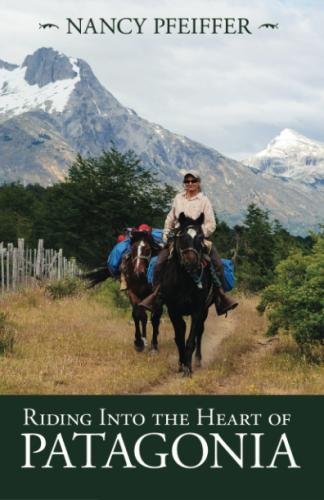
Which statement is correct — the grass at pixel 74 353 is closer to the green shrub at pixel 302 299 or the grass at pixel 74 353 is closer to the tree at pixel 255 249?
the green shrub at pixel 302 299

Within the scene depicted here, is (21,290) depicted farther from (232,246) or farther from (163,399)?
(232,246)

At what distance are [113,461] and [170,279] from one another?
17.5 feet

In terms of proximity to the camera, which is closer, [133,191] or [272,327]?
[272,327]

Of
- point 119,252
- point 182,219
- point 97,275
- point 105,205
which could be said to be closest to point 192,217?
point 182,219

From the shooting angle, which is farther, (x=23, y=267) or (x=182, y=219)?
(x=23, y=267)

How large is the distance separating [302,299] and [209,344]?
3.70 metres

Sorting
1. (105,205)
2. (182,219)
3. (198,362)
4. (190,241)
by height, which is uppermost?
(105,205)

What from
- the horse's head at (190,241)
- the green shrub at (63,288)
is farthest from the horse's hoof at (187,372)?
the green shrub at (63,288)

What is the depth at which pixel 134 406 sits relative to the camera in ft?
25.8

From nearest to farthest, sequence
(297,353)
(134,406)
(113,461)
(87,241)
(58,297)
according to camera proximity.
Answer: (113,461)
(134,406)
(297,353)
(58,297)
(87,241)

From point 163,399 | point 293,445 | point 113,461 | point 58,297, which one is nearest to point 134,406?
point 163,399

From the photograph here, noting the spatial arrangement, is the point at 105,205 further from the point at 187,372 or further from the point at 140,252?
the point at 187,372

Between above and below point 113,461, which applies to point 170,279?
above

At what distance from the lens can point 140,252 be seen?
14648 millimetres
